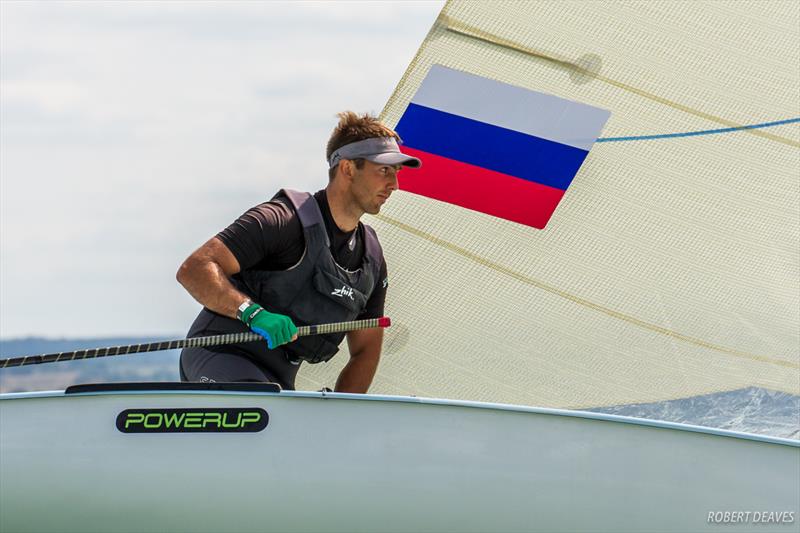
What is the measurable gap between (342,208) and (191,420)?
0.65 metres

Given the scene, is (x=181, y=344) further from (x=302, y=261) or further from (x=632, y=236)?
(x=632, y=236)

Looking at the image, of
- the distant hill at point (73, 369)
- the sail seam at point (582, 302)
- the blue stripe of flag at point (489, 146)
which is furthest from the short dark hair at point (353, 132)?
the distant hill at point (73, 369)

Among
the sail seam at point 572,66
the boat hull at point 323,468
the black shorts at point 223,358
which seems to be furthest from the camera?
the sail seam at point 572,66

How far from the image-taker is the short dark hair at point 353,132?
2832 millimetres

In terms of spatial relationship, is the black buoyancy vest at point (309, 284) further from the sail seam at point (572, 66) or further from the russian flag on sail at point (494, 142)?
the sail seam at point (572, 66)

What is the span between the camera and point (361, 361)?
3062 mm

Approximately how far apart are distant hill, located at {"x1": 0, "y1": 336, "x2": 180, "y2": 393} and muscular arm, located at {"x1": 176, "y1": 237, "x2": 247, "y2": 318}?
90.3 metres

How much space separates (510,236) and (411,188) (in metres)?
0.29

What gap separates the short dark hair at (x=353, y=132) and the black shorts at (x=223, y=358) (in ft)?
1.29

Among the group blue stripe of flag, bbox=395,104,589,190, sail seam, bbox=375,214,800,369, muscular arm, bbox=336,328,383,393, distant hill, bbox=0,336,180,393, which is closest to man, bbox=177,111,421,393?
muscular arm, bbox=336,328,383,393

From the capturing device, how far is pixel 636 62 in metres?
3.36

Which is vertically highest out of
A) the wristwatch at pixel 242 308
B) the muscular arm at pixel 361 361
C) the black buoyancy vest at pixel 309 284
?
the black buoyancy vest at pixel 309 284

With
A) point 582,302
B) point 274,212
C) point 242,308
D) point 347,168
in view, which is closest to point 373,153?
point 347,168

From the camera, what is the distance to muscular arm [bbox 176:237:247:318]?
100.0 inches
